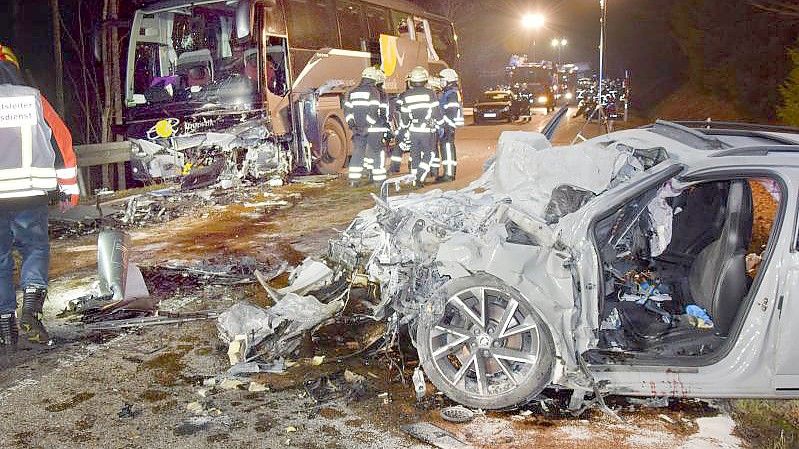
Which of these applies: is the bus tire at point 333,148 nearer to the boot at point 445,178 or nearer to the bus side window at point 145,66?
the boot at point 445,178

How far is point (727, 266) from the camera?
13.2ft

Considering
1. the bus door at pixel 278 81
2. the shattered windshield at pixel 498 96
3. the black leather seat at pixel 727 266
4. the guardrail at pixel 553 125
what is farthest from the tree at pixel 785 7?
the shattered windshield at pixel 498 96

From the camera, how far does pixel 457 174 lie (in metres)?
13.4

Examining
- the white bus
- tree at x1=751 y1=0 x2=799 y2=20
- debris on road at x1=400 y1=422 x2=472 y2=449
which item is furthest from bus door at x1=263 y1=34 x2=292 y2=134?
debris on road at x1=400 y1=422 x2=472 y2=449

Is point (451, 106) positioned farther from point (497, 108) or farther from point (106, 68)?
point (497, 108)

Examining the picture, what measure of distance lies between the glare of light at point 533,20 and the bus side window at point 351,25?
36.8m

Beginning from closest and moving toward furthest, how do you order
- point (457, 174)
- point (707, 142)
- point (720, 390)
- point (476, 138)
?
point (720, 390) < point (707, 142) < point (457, 174) < point (476, 138)

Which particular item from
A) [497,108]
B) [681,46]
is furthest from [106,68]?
[681,46]

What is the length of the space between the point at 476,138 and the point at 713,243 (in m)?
17.0

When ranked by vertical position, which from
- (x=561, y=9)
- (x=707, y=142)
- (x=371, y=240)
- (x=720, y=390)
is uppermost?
(x=561, y=9)

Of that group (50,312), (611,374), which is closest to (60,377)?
(50,312)

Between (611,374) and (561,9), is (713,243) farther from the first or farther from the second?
(561,9)

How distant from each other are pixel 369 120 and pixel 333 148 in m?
3.05

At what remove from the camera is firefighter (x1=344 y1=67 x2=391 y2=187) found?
11914 millimetres
